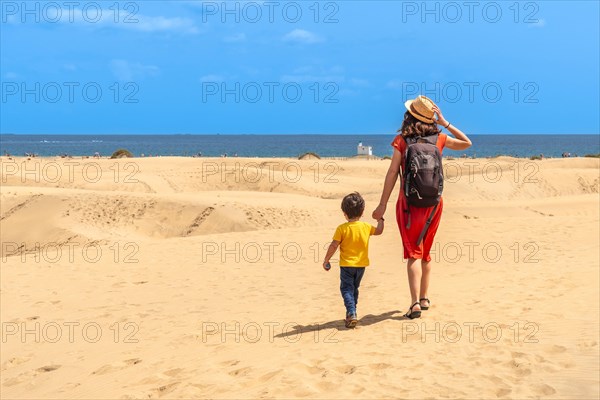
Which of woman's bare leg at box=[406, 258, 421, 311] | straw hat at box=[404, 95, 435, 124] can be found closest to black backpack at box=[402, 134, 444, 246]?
straw hat at box=[404, 95, 435, 124]

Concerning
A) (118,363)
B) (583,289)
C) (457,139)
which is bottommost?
(118,363)

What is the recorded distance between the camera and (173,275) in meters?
10.9

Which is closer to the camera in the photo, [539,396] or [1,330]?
[539,396]

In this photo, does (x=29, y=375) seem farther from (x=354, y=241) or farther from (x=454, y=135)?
(x=454, y=135)

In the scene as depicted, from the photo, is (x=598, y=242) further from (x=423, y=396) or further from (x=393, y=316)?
(x=423, y=396)

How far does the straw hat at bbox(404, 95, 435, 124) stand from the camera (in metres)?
6.22

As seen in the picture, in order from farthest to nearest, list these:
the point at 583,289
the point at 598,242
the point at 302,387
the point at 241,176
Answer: the point at 241,176 < the point at 598,242 < the point at 583,289 < the point at 302,387

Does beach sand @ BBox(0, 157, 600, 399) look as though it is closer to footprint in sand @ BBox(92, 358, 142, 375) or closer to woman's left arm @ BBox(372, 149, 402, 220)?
footprint in sand @ BBox(92, 358, 142, 375)

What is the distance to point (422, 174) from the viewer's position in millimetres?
6027

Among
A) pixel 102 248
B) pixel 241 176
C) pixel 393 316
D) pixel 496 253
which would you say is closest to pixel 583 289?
pixel 393 316

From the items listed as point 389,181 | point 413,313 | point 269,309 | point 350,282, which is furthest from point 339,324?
point 389,181

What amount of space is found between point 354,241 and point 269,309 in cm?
215

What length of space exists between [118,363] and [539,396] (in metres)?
3.89

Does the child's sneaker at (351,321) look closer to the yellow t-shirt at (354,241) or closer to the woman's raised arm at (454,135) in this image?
the yellow t-shirt at (354,241)
